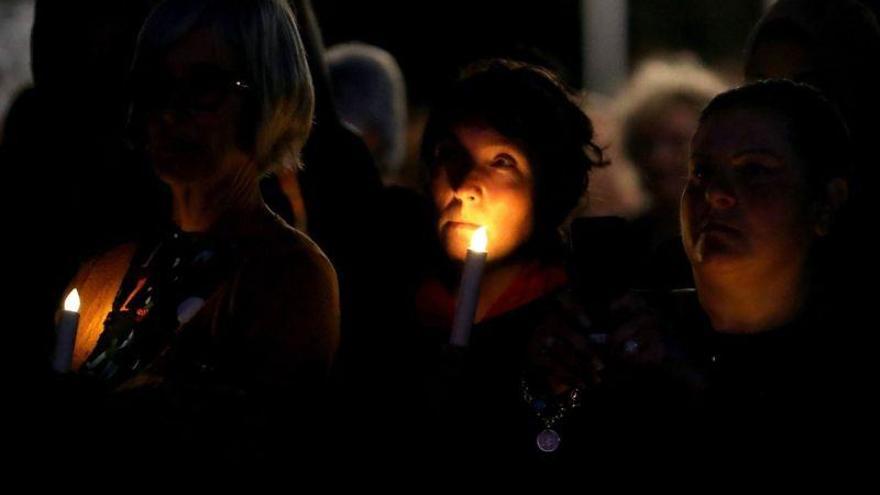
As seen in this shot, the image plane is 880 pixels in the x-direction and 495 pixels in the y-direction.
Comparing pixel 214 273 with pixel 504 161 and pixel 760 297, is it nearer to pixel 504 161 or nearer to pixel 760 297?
pixel 504 161

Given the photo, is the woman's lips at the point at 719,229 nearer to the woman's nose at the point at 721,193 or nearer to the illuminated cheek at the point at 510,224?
the woman's nose at the point at 721,193

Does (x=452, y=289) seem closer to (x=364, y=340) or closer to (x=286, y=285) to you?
(x=364, y=340)

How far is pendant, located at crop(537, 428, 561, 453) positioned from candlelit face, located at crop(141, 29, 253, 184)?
31.3 inches

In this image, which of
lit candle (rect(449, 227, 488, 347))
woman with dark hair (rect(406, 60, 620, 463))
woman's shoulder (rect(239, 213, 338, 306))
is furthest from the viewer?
woman with dark hair (rect(406, 60, 620, 463))

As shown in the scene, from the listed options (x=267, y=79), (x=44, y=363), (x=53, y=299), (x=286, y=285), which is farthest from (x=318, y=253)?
(x=53, y=299)

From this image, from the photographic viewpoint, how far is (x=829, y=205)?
317 cm

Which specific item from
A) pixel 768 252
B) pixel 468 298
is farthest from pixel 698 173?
pixel 468 298

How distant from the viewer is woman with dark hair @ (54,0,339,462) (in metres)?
2.90

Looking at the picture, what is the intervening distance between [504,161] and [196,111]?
786 millimetres

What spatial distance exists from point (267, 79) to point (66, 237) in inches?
49.7

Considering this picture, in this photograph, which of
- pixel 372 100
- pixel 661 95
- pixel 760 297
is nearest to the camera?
pixel 760 297

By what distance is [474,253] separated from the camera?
280 cm

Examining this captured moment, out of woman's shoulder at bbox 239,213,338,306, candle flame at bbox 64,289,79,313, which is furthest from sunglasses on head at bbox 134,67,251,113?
candle flame at bbox 64,289,79,313

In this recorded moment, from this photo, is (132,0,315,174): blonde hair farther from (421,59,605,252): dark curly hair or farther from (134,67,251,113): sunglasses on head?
(421,59,605,252): dark curly hair
